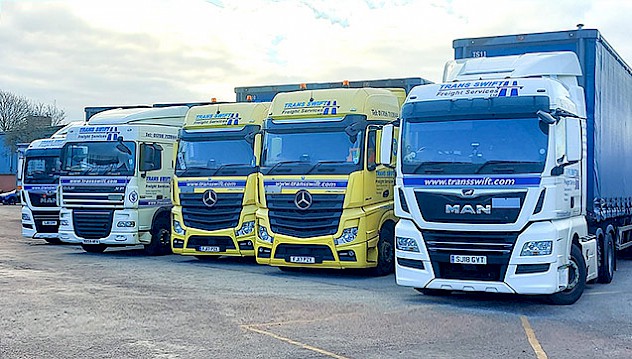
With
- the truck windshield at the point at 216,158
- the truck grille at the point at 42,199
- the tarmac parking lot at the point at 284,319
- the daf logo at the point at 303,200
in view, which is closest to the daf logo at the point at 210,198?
the truck windshield at the point at 216,158

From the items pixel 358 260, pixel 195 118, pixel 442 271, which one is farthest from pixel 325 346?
pixel 195 118

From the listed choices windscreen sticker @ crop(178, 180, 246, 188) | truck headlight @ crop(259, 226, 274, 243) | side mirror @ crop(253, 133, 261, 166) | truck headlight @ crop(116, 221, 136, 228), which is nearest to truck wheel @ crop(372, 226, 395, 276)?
truck headlight @ crop(259, 226, 274, 243)

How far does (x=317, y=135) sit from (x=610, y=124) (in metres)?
4.87

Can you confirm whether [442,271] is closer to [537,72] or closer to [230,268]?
[537,72]

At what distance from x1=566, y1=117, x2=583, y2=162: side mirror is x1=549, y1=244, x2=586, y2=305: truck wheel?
1.25 metres

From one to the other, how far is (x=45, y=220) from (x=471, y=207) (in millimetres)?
13852

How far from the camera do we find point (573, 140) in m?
10.3

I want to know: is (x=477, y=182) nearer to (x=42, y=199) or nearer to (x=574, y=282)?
(x=574, y=282)

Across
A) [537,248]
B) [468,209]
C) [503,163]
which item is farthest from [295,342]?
[503,163]

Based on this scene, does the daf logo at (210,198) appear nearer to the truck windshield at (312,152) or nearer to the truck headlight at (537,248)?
the truck windshield at (312,152)

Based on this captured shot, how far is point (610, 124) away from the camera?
41.8ft

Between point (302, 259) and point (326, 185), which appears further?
point (302, 259)

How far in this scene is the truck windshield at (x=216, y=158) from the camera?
49.6 feet

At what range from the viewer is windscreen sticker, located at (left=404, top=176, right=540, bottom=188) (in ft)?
31.9
